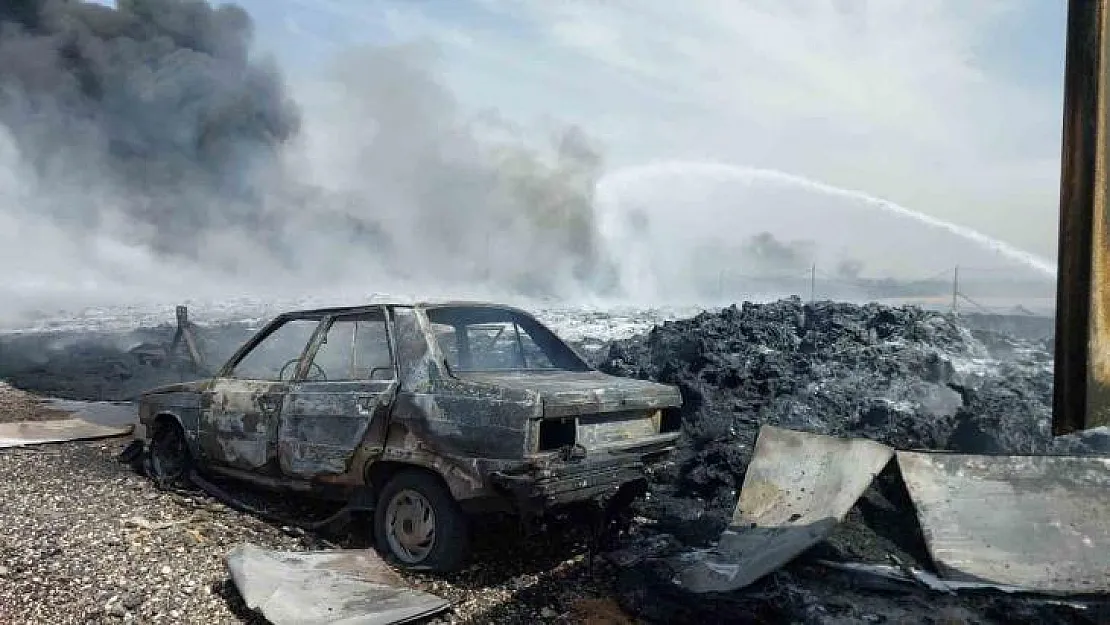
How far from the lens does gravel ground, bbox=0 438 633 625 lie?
3641mm

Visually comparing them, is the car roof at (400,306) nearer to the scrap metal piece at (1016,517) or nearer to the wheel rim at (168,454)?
the wheel rim at (168,454)

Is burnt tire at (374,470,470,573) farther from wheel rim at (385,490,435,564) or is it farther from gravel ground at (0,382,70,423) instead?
gravel ground at (0,382,70,423)

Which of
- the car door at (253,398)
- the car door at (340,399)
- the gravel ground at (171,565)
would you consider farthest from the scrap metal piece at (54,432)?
the car door at (340,399)

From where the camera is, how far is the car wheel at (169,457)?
5.75 metres

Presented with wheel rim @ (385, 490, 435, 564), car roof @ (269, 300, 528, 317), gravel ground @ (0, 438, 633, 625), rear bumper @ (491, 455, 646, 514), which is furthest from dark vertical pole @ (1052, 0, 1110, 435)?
car roof @ (269, 300, 528, 317)

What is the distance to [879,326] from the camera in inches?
372

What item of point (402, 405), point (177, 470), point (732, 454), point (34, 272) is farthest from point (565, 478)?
point (34, 272)

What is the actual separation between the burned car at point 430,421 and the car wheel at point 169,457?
0.69 ft

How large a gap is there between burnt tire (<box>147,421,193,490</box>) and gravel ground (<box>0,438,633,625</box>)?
0.17 m

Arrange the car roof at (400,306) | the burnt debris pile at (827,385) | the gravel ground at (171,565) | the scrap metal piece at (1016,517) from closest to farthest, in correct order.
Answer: the gravel ground at (171,565) → the scrap metal piece at (1016,517) → the car roof at (400,306) → the burnt debris pile at (827,385)

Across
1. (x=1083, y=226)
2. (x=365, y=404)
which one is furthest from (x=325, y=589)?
(x=1083, y=226)

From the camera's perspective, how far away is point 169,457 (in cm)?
591

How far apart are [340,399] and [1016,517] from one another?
13.3ft

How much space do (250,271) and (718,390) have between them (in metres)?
32.1
